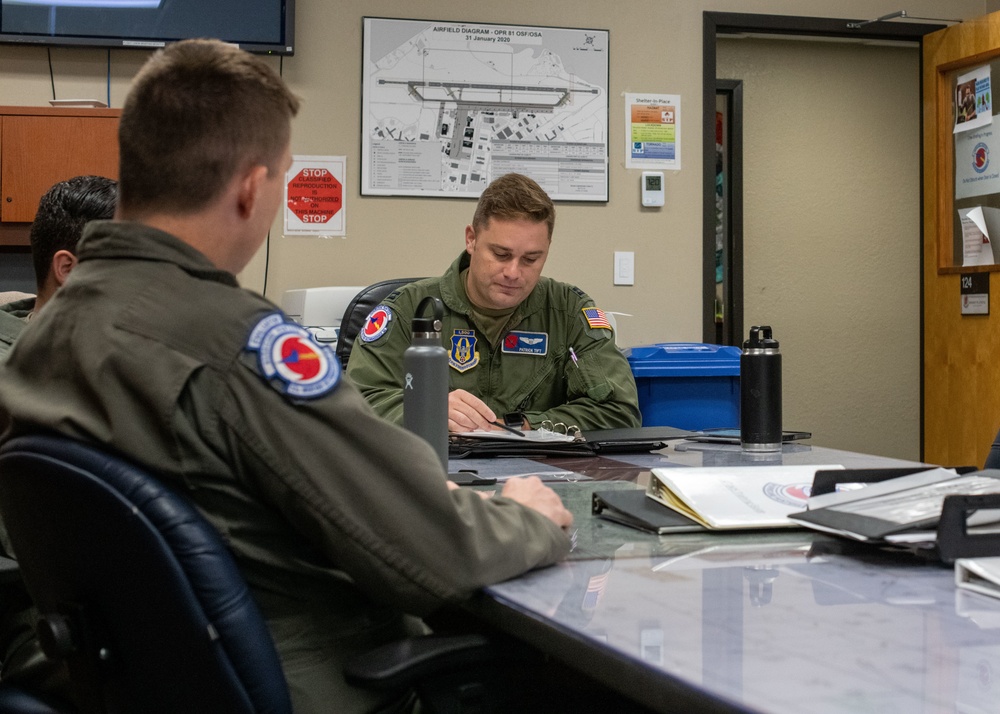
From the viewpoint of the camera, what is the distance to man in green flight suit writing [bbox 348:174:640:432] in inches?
91.4

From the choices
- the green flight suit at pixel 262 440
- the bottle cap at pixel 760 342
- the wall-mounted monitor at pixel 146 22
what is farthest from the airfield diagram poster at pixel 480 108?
the green flight suit at pixel 262 440

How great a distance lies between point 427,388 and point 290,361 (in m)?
0.48

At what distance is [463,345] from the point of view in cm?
243

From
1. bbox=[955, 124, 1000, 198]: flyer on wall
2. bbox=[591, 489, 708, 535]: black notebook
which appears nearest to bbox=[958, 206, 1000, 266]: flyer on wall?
bbox=[955, 124, 1000, 198]: flyer on wall

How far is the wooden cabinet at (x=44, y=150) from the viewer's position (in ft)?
10.2

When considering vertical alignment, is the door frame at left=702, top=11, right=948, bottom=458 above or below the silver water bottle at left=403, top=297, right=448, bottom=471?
above

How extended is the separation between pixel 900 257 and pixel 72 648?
447 centimetres

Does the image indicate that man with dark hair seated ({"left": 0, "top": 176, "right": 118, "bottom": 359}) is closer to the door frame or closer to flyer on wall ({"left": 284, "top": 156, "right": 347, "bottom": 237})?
flyer on wall ({"left": 284, "top": 156, "right": 347, "bottom": 237})

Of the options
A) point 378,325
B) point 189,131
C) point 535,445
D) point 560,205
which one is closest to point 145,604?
point 189,131

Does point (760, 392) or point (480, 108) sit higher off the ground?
point (480, 108)

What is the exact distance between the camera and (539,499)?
107 centimetres

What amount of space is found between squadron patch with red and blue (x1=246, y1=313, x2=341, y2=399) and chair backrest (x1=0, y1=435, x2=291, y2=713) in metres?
0.13

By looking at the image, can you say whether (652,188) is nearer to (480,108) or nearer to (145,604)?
(480,108)

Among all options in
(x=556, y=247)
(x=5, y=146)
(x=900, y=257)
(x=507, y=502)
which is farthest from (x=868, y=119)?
(x=507, y=502)
